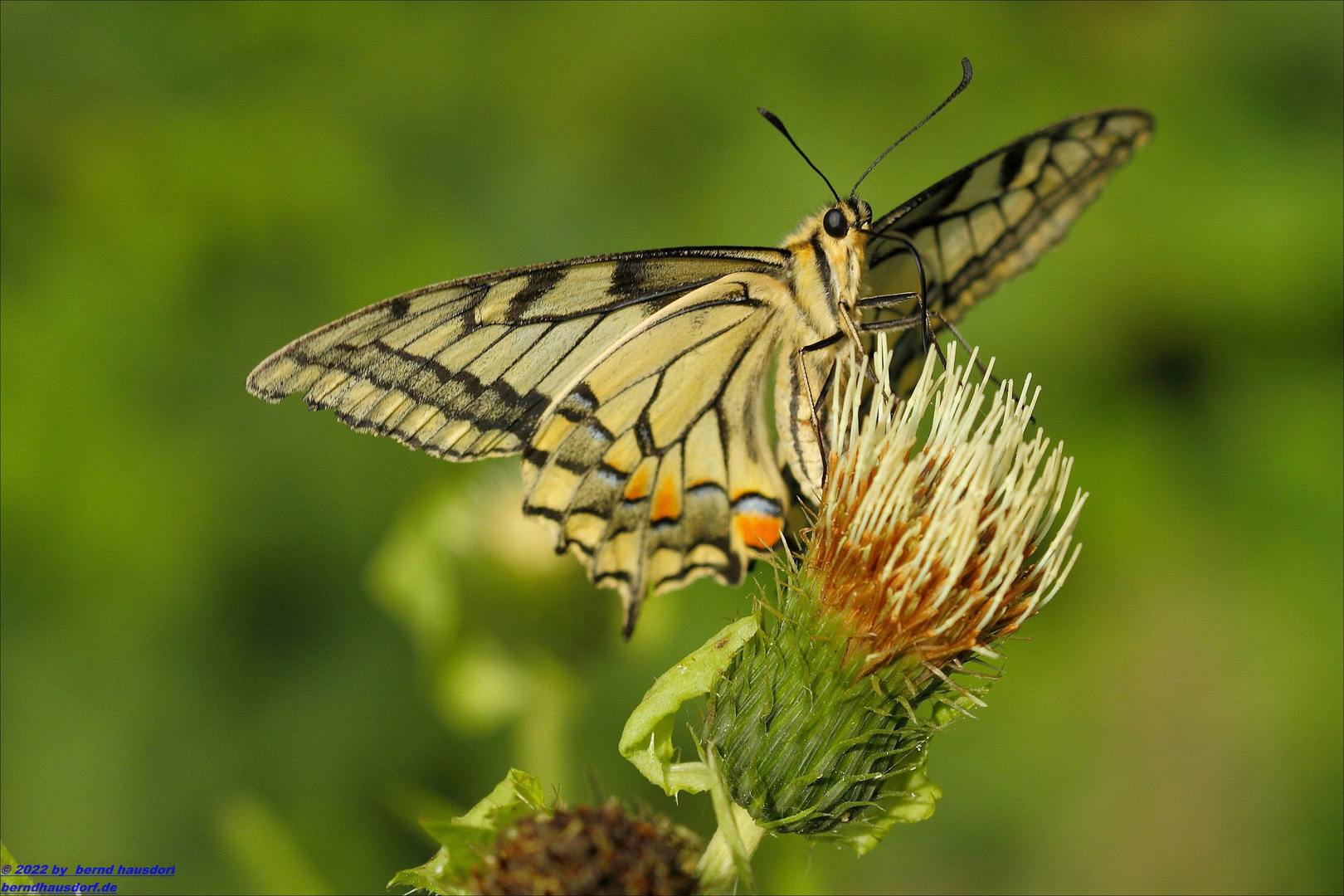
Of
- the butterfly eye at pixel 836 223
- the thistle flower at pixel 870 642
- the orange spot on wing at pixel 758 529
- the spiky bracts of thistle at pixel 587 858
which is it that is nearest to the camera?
the spiky bracts of thistle at pixel 587 858

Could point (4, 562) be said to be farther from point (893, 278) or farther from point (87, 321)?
point (893, 278)

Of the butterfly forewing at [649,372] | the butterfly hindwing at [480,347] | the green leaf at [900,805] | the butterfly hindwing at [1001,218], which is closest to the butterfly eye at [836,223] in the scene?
the butterfly forewing at [649,372]

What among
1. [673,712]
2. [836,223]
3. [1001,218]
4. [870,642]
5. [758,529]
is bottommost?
[673,712]

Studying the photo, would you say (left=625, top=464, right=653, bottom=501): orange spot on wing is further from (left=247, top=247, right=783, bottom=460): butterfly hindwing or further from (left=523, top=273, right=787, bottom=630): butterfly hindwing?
(left=247, top=247, right=783, bottom=460): butterfly hindwing

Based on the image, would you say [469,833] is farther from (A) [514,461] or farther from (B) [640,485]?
(A) [514,461]

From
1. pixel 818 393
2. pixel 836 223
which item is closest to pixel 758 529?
pixel 818 393

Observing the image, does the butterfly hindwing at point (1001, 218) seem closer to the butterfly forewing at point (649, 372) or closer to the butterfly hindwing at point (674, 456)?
the butterfly forewing at point (649, 372)
